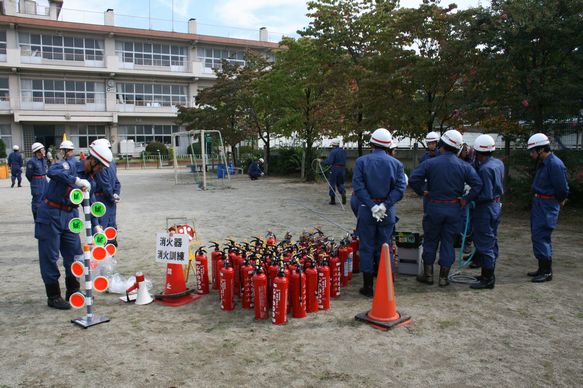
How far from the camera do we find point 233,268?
216 inches

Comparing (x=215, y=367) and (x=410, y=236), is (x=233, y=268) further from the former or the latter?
(x=410, y=236)

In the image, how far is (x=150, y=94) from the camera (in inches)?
1702

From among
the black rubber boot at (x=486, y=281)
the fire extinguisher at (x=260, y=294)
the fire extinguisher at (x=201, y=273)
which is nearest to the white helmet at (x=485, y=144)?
the black rubber boot at (x=486, y=281)

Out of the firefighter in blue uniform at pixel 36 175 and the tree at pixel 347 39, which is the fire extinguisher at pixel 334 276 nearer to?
the firefighter in blue uniform at pixel 36 175

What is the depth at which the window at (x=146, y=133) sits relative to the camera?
140 feet

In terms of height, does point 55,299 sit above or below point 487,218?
below

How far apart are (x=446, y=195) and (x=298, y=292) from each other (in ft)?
7.91

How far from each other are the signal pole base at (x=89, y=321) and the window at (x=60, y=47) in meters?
40.8

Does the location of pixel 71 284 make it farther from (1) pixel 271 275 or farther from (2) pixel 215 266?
(1) pixel 271 275

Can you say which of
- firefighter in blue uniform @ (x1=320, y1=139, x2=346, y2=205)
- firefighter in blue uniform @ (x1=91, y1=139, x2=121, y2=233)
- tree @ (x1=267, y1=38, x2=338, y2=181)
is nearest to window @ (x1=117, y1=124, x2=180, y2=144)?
tree @ (x1=267, y1=38, x2=338, y2=181)

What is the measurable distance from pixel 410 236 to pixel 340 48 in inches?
518

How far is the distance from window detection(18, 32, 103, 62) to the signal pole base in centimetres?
4078

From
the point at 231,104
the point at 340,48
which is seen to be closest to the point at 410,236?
the point at 340,48

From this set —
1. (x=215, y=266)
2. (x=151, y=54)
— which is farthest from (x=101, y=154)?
(x=151, y=54)
